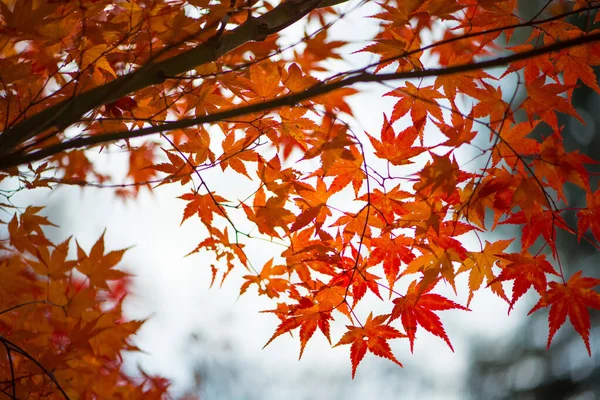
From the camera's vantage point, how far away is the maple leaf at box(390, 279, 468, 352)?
1236 millimetres

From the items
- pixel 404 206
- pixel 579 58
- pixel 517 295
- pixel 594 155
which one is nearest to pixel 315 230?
pixel 404 206

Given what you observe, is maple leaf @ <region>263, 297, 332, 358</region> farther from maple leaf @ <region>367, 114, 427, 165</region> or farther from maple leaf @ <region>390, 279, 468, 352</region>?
maple leaf @ <region>367, 114, 427, 165</region>

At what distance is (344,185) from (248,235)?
31 cm

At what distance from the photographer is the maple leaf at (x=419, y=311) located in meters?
1.24

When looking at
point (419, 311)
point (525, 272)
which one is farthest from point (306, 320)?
point (525, 272)

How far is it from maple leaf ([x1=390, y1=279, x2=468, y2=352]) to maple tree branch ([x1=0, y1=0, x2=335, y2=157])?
2.29 ft

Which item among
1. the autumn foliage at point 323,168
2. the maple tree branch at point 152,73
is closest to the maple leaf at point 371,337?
the autumn foliage at point 323,168

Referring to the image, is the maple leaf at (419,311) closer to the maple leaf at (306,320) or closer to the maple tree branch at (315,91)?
the maple leaf at (306,320)

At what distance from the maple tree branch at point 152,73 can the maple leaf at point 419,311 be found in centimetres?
70

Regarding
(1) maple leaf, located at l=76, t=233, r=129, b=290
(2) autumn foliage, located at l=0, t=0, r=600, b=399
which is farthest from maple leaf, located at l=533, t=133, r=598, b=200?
(1) maple leaf, located at l=76, t=233, r=129, b=290

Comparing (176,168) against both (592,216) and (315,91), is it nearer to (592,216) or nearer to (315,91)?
(315,91)

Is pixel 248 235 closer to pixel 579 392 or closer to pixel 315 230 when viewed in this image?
pixel 315 230

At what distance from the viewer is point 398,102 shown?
1.26 metres

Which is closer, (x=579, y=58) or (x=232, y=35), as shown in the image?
(x=232, y=35)
